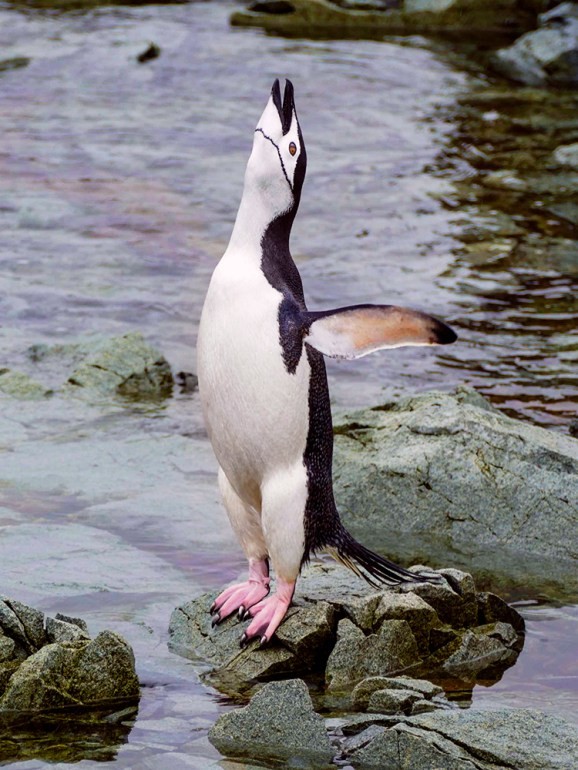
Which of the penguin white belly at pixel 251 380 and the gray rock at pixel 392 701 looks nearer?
the gray rock at pixel 392 701

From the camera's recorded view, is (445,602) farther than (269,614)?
Yes

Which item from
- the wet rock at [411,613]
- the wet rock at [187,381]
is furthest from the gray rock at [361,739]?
the wet rock at [187,381]

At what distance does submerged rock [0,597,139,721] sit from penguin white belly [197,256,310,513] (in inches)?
28.7

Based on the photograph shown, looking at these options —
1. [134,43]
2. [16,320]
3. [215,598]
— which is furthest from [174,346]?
[134,43]

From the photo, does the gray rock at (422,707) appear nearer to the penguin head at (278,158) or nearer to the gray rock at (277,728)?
the gray rock at (277,728)

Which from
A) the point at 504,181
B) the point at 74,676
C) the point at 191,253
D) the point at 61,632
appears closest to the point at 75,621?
the point at 61,632

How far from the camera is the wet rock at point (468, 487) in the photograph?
5457mm

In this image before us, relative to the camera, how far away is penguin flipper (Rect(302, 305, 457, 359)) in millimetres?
3893

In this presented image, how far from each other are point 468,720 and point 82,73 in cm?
1458

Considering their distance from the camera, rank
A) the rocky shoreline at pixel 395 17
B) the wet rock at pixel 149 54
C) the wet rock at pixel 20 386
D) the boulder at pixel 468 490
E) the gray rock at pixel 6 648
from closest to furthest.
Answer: the gray rock at pixel 6 648, the boulder at pixel 468 490, the wet rock at pixel 20 386, the wet rock at pixel 149 54, the rocky shoreline at pixel 395 17

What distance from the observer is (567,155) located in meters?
13.9

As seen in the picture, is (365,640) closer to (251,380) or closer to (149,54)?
(251,380)

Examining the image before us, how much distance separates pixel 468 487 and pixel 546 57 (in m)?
13.6

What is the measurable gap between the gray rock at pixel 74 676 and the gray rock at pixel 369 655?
0.61 metres
